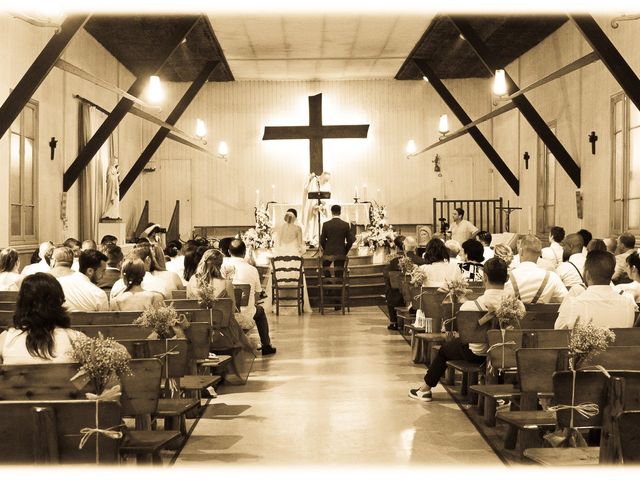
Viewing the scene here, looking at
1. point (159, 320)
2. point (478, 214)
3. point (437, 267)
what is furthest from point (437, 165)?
point (159, 320)

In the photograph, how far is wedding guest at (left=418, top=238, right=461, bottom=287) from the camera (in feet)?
27.9

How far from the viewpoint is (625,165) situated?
12.5 metres

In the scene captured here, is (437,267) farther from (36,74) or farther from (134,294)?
(36,74)

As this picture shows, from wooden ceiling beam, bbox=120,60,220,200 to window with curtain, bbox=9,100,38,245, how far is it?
4.29 metres

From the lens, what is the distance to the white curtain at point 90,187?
50.1 feet

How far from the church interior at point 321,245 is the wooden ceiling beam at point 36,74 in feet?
0.08

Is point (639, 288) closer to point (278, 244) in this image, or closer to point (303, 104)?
point (278, 244)

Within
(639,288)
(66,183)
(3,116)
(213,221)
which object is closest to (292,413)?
(639,288)

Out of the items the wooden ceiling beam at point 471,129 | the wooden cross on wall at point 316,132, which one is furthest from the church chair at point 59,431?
the wooden cross on wall at point 316,132

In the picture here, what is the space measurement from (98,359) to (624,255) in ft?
22.7

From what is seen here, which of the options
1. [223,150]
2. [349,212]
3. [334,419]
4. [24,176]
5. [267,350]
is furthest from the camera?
[223,150]

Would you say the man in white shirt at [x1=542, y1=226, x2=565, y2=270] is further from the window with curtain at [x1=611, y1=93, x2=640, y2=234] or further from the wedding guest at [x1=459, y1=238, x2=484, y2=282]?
the window with curtain at [x1=611, y1=93, x2=640, y2=234]

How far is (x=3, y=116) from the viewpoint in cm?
973

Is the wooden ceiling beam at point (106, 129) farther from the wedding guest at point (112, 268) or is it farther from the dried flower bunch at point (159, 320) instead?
the dried flower bunch at point (159, 320)
